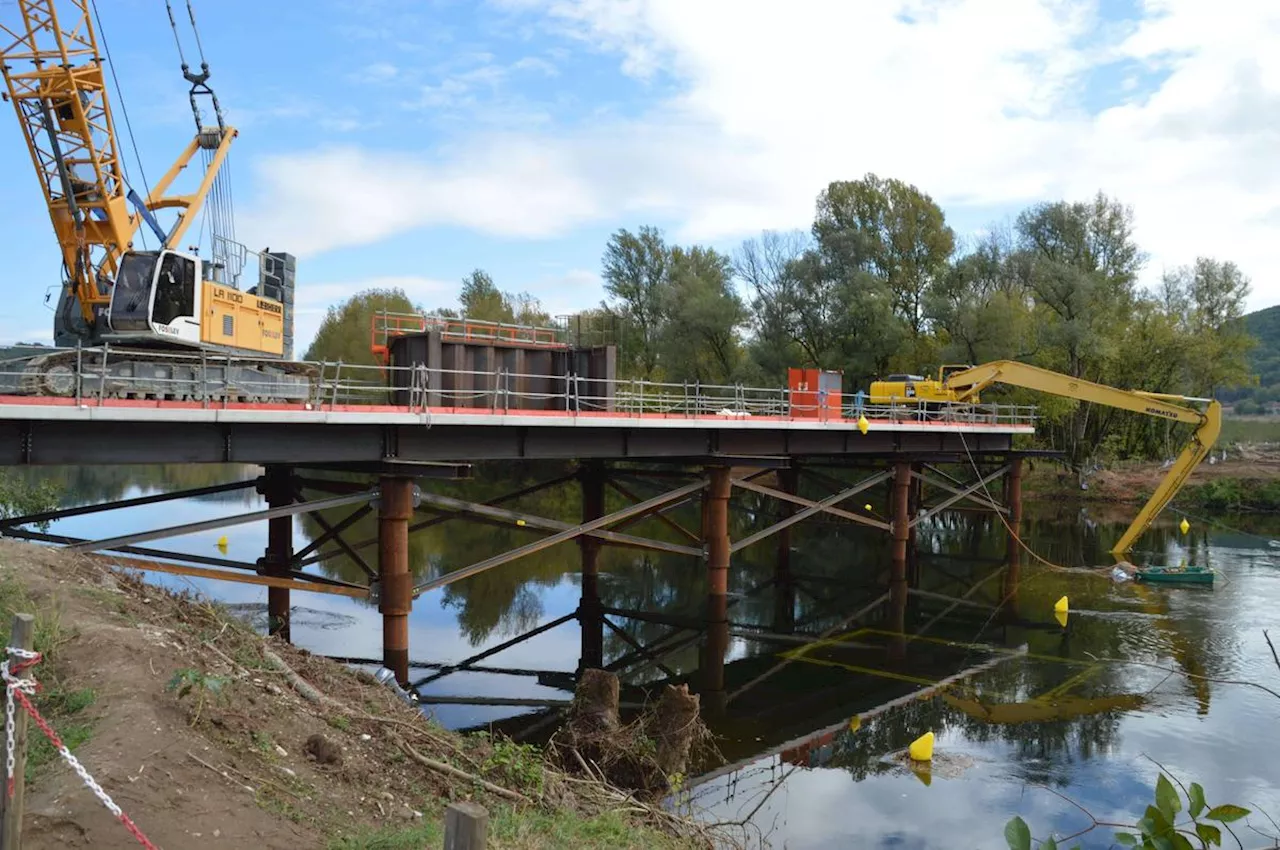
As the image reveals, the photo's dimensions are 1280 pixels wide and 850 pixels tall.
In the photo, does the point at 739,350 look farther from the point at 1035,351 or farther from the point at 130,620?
the point at 130,620

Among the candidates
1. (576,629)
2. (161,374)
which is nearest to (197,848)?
(161,374)

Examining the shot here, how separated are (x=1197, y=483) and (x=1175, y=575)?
23261 millimetres

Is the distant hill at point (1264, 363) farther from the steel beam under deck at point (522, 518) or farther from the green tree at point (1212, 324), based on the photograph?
the steel beam under deck at point (522, 518)

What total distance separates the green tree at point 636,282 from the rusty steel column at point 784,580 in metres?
30.5

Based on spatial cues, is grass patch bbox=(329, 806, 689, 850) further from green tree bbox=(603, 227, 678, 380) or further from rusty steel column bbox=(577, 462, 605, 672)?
green tree bbox=(603, 227, 678, 380)

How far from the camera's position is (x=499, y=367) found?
2288cm

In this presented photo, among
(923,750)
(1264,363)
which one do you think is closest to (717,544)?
(923,750)

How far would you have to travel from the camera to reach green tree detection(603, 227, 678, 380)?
6316 centimetres

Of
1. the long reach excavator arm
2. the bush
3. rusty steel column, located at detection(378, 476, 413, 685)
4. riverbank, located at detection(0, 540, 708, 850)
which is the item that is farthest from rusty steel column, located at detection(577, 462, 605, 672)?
the long reach excavator arm

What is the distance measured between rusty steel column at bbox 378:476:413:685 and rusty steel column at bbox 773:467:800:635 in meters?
10.5

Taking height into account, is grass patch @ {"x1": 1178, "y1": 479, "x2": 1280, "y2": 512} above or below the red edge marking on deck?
below

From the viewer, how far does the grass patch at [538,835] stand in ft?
20.4

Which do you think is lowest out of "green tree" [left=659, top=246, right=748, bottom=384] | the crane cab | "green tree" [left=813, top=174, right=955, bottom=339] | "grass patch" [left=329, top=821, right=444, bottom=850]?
"grass patch" [left=329, top=821, right=444, bottom=850]

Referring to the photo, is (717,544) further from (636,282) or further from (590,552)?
(636,282)
